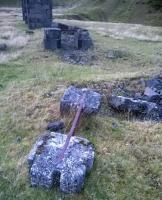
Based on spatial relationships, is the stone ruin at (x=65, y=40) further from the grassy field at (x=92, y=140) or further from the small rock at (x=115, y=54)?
the grassy field at (x=92, y=140)

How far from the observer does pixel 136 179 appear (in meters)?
7.66

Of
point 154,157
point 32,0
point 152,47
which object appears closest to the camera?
point 154,157

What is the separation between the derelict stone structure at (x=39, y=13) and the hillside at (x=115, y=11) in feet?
53.6

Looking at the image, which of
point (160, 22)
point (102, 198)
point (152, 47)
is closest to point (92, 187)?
point (102, 198)

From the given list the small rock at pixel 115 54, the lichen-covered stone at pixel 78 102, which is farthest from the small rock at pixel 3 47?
the lichen-covered stone at pixel 78 102

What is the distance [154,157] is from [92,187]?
6.09 feet

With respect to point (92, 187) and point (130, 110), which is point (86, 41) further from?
point (92, 187)

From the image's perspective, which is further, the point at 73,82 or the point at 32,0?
the point at 32,0

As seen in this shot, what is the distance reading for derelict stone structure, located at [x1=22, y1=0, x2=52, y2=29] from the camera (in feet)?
103

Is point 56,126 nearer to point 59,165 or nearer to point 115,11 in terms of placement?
point 59,165

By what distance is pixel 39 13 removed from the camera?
3177 cm

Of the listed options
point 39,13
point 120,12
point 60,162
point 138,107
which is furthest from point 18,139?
point 120,12

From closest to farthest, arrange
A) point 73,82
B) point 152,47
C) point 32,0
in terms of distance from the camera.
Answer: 1. point 73,82
2. point 152,47
3. point 32,0

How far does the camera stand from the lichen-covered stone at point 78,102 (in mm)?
9516
